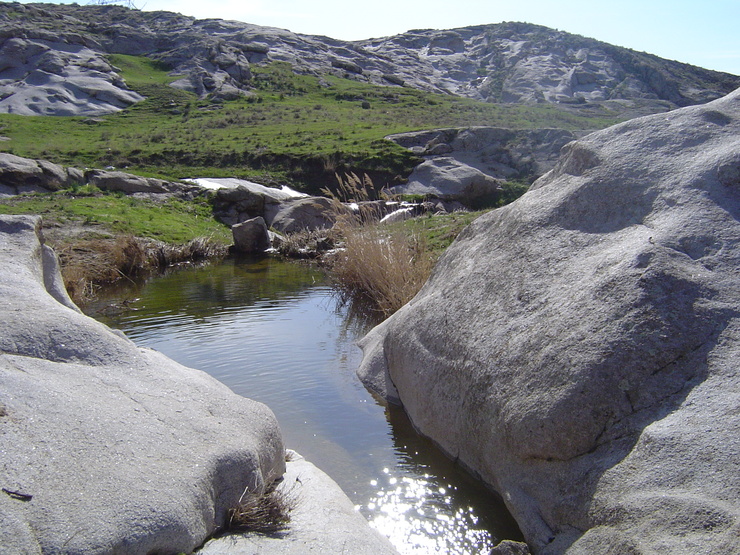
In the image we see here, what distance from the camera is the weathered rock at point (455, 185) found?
2611 centimetres

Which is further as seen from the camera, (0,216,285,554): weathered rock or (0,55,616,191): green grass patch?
(0,55,616,191): green grass patch

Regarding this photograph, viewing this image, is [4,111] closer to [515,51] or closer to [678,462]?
[678,462]

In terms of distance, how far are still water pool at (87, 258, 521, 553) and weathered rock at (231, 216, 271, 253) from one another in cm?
336

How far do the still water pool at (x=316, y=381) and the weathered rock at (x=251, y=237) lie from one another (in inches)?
132

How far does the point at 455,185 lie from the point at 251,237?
1002 centimetres

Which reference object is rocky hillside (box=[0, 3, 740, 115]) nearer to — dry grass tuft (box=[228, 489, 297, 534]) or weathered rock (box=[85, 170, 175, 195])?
weathered rock (box=[85, 170, 175, 195])

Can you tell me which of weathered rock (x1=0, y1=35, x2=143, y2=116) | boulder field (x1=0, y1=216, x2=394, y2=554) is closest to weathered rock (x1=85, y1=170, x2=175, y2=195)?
A: boulder field (x1=0, y1=216, x2=394, y2=554)

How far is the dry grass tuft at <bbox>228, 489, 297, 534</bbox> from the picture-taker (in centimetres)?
385

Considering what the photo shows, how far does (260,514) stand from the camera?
393 centimetres

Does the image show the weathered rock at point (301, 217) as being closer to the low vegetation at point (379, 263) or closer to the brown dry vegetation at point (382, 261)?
the low vegetation at point (379, 263)

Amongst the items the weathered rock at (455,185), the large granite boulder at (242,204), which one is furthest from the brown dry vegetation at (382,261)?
the weathered rock at (455,185)

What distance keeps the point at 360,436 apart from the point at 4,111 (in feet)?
188

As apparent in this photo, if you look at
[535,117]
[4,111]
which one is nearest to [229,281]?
[535,117]

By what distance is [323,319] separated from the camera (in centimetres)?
1203
